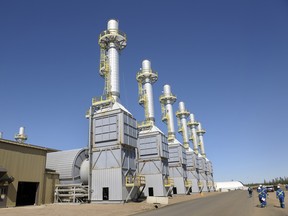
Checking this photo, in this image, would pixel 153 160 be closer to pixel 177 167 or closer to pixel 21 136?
pixel 177 167

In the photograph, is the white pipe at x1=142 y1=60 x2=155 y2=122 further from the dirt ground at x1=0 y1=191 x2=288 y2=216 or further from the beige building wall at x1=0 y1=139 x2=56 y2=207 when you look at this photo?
the dirt ground at x1=0 y1=191 x2=288 y2=216

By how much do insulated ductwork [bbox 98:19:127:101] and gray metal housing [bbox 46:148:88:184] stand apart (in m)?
10.8

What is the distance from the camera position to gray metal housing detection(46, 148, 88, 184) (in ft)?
113

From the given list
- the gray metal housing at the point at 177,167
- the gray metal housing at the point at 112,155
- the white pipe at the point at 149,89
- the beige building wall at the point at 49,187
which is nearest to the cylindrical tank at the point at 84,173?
the gray metal housing at the point at 112,155

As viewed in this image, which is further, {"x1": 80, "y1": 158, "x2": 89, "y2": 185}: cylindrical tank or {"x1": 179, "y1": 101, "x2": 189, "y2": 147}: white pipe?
{"x1": 179, "y1": 101, "x2": 189, "y2": 147}: white pipe

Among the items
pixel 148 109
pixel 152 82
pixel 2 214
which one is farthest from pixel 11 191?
pixel 152 82

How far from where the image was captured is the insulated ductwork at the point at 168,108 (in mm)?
57188

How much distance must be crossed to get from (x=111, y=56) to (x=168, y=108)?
26780mm

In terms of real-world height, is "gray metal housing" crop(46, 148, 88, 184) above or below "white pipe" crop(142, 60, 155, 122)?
below

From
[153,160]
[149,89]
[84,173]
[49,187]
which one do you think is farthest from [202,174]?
[49,187]

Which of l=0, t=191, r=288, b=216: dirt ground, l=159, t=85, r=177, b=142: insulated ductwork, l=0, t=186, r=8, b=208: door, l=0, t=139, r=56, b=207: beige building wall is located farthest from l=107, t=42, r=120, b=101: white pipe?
l=159, t=85, r=177, b=142: insulated ductwork

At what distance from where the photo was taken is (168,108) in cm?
5875

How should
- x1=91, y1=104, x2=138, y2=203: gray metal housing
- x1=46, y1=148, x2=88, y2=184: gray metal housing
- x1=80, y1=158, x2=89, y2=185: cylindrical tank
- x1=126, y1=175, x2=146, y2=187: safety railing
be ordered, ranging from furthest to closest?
x1=46, y1=148, x2=88, y2=184: gray metal housing, x1=80, y1=158, x2=89, y2=185: cylindrical tank, x1=126, y1=175, x2=146, y2=187: safety railing, x1=91, y1=104, x2=138, y2=203: gray metal housing

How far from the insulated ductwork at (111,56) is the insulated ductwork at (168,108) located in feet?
80.1
